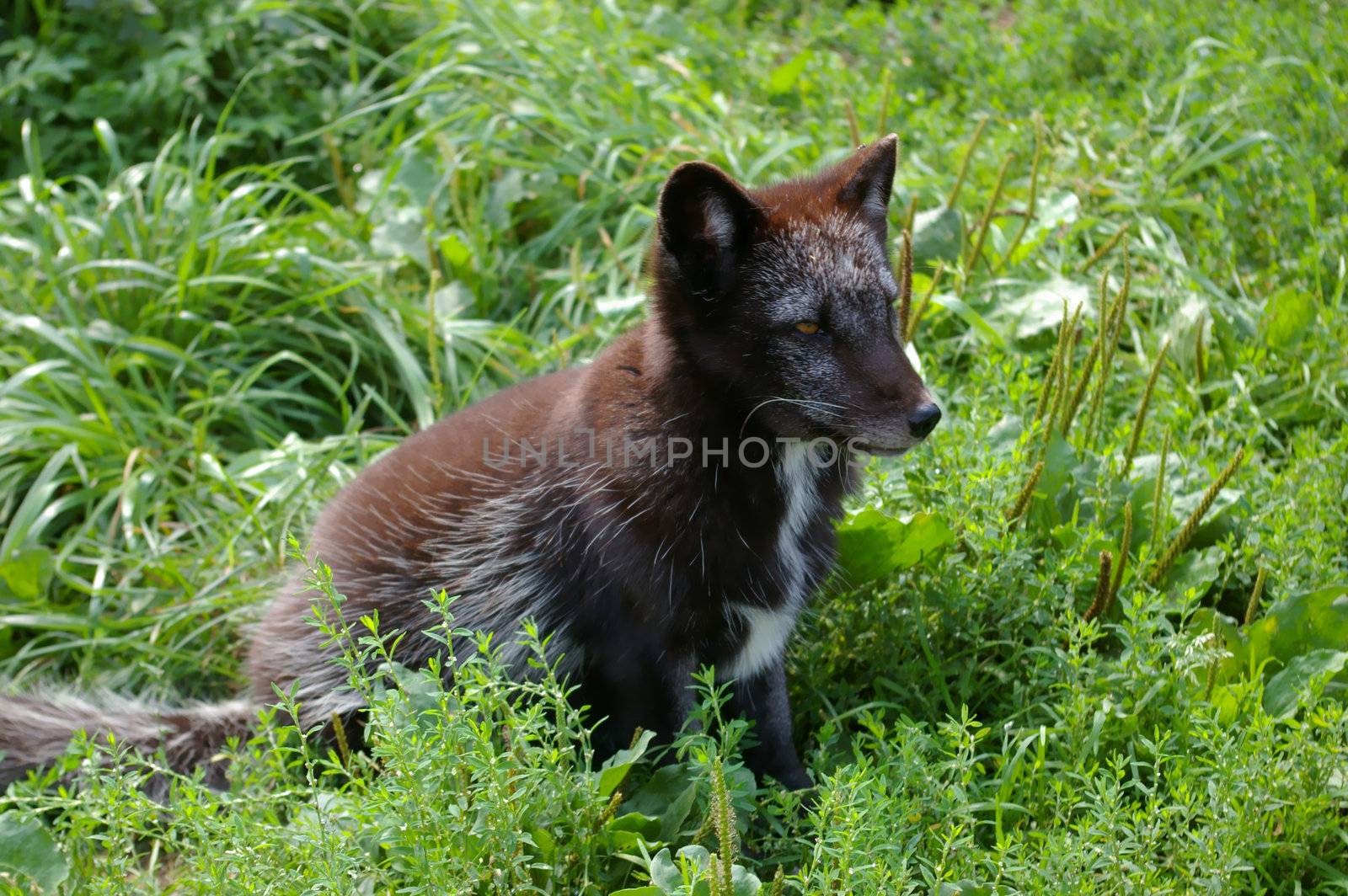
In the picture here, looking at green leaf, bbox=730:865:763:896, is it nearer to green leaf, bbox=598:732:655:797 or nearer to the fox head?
green leaf, bbox=598:732:655:797

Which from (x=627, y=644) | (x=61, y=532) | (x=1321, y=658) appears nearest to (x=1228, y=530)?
(x=1321, y=658)

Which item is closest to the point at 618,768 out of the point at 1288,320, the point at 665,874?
the point at 665,874

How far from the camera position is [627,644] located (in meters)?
3.29

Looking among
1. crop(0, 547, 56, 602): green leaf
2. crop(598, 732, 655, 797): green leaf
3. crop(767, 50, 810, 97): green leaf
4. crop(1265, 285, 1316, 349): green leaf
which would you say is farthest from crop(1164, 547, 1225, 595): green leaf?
crop(0, 547, 56, 602): green leaf

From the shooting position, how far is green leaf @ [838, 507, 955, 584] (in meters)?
3.60

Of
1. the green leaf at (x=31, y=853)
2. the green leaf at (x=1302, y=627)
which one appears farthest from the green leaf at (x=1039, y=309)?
the green leaf at (x=31, y=853)

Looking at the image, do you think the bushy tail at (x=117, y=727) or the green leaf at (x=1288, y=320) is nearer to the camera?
the bushy tail at (x=117, y=727)

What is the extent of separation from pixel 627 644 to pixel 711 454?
569mm

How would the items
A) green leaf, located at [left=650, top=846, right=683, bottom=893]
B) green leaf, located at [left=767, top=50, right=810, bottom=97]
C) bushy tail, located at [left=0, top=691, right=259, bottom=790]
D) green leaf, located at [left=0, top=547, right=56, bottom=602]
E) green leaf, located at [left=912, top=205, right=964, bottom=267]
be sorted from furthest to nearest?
Result: green leaf, located at [left=767, top=50, right=810, bottom=97]
green leaf, located at [left=912, top=205, right=964, bottom=267]
green leaf, located at [left=0, top=547, right=56, bottom=602]
bushy tail, located at [left=0, top=691, right=259, bottom=790]
green leaf, located at [left=650, top=846, right=683, bottom=893]

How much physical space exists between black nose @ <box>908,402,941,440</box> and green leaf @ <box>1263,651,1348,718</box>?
1199 mm

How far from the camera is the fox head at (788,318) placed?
306 centimetres

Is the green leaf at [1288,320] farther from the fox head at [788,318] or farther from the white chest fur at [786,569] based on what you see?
the white chest fur at [786,569]

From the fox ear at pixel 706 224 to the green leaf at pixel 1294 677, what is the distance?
183 cm

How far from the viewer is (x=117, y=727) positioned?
3.80 m
